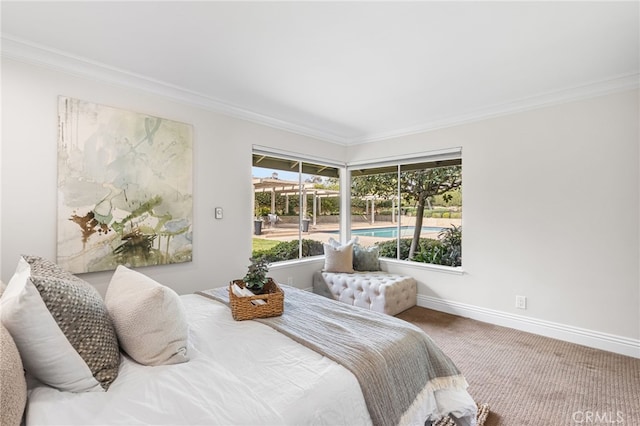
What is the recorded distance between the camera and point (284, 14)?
1816 millimetres

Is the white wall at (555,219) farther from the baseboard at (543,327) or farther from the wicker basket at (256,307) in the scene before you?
the wicker basket at (256,307)

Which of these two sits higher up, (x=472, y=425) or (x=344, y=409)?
(x=344, y=409)

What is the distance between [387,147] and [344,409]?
148 inches

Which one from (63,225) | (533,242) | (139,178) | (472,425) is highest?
(139,178)

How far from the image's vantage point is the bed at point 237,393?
93cm

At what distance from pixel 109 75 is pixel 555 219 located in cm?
432

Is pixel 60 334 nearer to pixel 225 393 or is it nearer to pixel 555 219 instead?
pixel 225 393

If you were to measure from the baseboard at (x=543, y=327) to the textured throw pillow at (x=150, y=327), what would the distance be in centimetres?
335

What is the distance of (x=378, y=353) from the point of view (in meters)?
1.36

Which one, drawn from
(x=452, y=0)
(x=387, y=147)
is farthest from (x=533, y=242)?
(x=452, y=0)

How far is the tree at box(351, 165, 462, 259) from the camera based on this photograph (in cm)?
393

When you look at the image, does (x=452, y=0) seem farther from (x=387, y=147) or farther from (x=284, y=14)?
(x=387, y=147)

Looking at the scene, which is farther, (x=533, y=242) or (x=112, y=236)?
(x=533, y=242)

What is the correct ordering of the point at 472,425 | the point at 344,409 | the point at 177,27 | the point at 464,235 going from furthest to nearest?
the point at 464,235 < the point at 177,27 < the point at 472,425 < the point at 344,409
